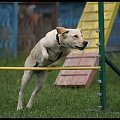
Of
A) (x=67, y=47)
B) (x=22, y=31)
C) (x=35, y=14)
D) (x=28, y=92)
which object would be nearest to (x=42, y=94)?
(x=28, y=92)

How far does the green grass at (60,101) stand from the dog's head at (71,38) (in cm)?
93

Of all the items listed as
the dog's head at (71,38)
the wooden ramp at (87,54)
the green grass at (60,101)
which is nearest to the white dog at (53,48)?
the dog's head at (71,38)

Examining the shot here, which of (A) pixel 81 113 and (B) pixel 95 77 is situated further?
(B) pixel 95 77

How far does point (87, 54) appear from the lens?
11547 mm

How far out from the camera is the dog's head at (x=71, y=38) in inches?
300

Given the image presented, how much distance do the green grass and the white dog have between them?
41 cm

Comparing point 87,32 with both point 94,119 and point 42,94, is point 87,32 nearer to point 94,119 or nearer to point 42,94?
point 42,94

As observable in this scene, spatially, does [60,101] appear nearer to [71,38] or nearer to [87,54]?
Answer: [71,38]

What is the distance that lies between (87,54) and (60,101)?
9.81ft

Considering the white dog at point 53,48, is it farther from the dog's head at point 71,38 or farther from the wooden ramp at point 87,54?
the wooden ramp at point 87,54

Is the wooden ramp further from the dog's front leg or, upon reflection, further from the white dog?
the dog's front leg

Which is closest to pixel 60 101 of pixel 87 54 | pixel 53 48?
pixel 53 48

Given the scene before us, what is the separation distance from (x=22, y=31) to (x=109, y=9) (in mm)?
5375

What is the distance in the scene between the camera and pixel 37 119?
265 inches
